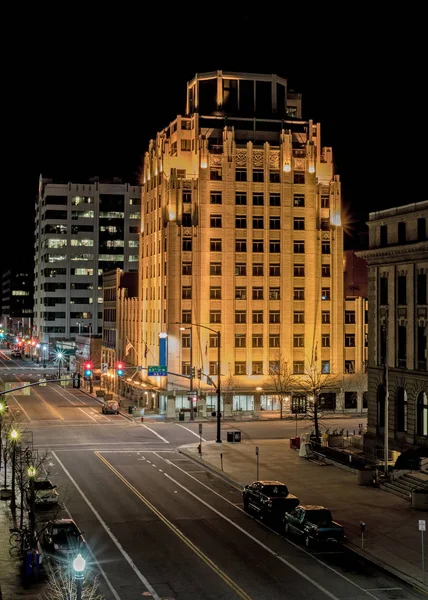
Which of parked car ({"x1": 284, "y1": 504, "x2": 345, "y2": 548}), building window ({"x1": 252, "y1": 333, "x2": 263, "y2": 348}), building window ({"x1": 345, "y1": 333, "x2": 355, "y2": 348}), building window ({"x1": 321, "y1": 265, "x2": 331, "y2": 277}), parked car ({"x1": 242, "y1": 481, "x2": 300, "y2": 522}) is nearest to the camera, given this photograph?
parked car ({"x1": 284, "y1": 504, "x2": 345, "y2": 548})

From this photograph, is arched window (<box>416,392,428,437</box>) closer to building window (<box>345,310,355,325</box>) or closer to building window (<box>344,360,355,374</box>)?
building window (<box>344,360,355,374</box>)

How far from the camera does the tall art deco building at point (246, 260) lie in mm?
94125

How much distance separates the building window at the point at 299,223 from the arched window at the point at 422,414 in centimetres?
4683

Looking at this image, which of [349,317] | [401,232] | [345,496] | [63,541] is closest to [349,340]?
[349,317]

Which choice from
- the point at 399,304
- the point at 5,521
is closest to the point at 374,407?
the point at 399,304

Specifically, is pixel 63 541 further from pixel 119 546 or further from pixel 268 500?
pixel 268 500

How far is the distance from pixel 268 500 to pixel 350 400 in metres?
58.6

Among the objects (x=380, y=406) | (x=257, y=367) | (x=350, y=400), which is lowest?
(x=350, y=400)

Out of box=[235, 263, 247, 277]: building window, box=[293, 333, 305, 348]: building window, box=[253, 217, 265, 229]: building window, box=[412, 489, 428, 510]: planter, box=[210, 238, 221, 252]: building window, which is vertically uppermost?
box=[253, 217, 265, 229]: building window

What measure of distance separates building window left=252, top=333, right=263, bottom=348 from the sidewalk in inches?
1057

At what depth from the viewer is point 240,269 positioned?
95.5 m

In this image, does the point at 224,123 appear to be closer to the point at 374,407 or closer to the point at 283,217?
the point at 283,217

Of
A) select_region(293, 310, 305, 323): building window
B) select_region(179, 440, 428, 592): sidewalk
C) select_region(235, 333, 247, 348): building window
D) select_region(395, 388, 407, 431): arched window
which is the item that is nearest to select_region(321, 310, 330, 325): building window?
select_region(293, 310, 305, 323): building window

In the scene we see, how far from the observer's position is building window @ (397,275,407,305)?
181 feet
